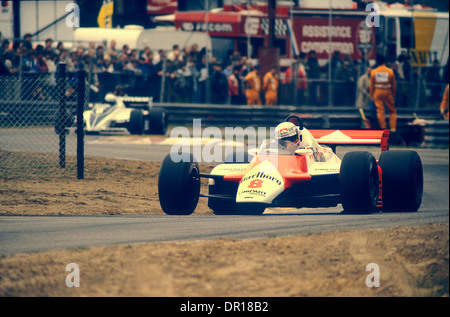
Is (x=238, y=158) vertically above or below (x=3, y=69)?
below

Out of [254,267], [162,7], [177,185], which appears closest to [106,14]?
[162,7]

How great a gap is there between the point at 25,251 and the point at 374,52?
1869 centimetres

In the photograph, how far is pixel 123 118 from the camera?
18.6 m

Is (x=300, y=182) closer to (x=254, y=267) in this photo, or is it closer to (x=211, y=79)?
(x=254, y=267)

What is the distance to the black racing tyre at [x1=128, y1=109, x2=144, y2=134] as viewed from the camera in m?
18.0

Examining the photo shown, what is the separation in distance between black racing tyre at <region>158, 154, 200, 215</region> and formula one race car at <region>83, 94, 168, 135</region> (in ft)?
30.1

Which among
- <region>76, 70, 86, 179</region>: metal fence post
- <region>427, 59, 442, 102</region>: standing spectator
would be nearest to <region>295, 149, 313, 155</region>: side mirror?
<region>76, 70, 86, 179</region>: metal fence post

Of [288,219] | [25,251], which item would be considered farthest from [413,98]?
[25,251]

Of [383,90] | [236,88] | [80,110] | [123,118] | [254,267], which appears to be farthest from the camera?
[236,88]

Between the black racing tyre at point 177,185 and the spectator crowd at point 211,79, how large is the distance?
11.0m

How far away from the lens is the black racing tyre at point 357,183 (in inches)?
335

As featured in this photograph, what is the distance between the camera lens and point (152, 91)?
2052 centimetres

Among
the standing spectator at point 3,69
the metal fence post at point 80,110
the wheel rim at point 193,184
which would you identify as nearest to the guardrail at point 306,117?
the standing spectator at point 3,69

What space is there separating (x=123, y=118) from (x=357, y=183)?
35.6ft
